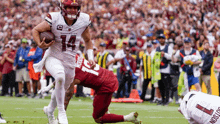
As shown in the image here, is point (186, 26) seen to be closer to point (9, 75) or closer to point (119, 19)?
point (119, 19)

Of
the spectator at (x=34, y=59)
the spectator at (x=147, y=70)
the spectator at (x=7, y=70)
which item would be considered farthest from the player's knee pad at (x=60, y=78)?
the spectator at (x=7, y=70)

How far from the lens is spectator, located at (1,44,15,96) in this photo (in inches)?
650

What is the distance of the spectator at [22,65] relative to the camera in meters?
15.9

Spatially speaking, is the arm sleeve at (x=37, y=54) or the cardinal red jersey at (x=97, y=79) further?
the arm sleeve at (x=37, y=54)

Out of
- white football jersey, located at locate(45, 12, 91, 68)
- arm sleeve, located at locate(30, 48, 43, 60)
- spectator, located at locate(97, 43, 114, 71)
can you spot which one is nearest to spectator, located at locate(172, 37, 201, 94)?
spectator, located at locate(97, 43, 114, 71)

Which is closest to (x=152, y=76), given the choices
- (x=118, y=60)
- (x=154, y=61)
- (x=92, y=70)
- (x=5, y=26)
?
(x=154, y=61)

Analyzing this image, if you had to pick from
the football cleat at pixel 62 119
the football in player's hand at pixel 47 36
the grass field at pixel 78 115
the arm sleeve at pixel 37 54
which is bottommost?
the grass field at pixel 78 115

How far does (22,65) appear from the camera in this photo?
16.2 meters

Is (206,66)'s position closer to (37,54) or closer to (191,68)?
(191,68)

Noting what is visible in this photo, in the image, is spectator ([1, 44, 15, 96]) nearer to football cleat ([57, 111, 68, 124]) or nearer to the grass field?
the grass field

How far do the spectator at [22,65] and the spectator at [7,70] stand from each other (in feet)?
1.21

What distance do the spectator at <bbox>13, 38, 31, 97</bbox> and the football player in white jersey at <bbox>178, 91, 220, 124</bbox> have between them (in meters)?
10.8

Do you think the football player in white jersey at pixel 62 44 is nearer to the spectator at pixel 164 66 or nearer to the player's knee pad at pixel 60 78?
the player's knee pad at pixel 60 78

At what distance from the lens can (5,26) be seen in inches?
983
